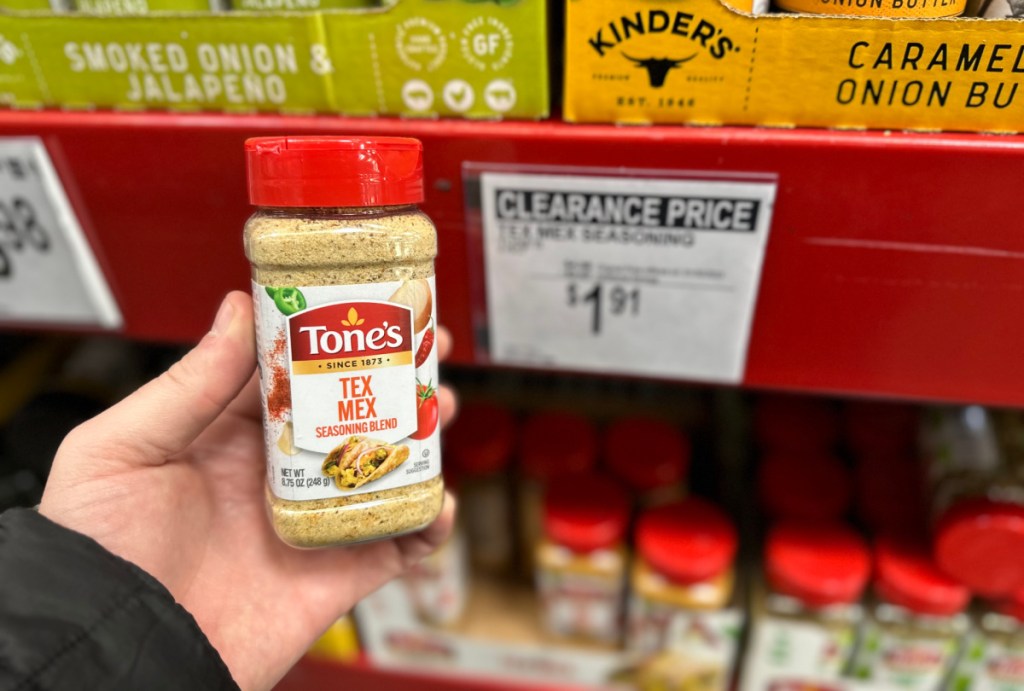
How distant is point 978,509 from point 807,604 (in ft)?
0.72

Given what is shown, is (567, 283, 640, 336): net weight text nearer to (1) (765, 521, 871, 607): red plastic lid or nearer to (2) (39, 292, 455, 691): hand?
(2) (39, 292, 455, 691): hand

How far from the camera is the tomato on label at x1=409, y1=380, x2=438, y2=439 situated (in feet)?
1.85

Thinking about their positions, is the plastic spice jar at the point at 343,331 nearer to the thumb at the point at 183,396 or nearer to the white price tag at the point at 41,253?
the thumb at the point at 183,396

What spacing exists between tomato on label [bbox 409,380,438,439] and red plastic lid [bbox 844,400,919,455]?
2.29 ft

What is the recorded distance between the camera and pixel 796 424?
1.01 m

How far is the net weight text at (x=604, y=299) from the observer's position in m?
0.65

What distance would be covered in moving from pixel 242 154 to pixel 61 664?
0.44m

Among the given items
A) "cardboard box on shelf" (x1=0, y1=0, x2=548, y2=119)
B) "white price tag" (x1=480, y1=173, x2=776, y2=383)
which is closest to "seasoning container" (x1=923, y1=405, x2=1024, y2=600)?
"white price tag" (x1=480, y1=173, x2=776, y2=383)

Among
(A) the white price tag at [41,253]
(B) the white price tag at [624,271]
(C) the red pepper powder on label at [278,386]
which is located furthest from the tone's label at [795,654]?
(A) the white price tag at [41,253]

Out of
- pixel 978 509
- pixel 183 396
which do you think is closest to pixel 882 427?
pixel 978 509

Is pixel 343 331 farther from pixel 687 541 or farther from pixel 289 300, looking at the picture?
pixel 687 541

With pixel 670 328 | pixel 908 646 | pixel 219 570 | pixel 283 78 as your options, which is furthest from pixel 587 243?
pixel 908 646

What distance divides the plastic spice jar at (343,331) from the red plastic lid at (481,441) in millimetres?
361

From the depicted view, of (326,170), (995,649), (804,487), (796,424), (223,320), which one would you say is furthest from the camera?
(796,424)
